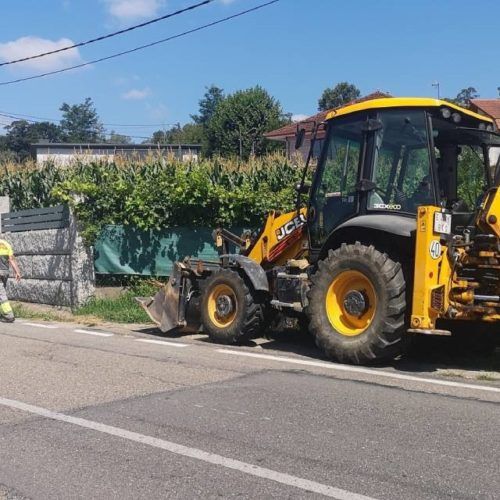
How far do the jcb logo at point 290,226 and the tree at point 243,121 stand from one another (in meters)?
41.8

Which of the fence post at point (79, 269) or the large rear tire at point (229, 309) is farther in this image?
the fence post at point (79, 269)

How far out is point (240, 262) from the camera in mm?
9141

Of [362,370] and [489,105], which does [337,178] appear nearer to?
[362,370]

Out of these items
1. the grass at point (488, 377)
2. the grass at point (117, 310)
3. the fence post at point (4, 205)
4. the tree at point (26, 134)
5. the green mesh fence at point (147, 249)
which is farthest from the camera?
the tree at point (26, 134)

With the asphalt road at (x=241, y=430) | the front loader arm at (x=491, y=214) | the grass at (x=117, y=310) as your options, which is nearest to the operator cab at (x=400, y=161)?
the front loader arm at (x=491, y=214)

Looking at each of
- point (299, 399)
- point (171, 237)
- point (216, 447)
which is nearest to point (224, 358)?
point (299, 399)

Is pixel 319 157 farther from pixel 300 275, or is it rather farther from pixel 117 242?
pixel 117 242

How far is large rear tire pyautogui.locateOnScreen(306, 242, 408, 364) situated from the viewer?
7137 mm

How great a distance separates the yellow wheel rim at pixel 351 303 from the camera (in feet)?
24.7

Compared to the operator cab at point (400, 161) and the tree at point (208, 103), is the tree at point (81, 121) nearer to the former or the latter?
the tree at point (208, 103)

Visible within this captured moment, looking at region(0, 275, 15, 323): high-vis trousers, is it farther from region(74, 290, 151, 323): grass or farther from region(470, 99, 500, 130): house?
region(470, 99, 500, 130): house

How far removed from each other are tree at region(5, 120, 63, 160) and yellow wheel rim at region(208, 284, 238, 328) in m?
97.9

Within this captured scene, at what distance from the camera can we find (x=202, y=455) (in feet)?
15.1

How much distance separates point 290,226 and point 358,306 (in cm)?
192
